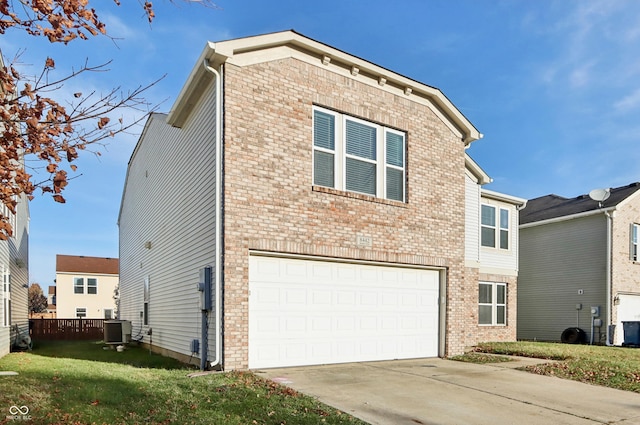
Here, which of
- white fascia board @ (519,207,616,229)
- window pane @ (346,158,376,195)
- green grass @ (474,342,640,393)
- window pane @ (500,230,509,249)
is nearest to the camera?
green grass @ (474,342,640,393)

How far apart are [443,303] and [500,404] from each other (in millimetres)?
5471

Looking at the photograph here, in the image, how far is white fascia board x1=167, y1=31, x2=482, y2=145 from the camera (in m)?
9.16

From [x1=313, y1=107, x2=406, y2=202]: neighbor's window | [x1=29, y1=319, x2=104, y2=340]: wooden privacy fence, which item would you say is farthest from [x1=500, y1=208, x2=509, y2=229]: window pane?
[x1=29, y1=319, x2=104, y2=340]: wooden privacy fence

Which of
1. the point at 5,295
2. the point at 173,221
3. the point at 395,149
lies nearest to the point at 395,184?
the point at 395,149

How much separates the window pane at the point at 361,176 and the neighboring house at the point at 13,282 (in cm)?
762

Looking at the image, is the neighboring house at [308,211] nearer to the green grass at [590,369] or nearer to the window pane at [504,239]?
the green grass at [590,369]

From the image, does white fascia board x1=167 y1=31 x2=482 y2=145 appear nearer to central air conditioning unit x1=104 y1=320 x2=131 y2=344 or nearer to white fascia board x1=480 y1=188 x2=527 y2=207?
white fascia board x1=480 y1=188 x2=527 y2=207

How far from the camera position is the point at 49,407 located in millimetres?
5637

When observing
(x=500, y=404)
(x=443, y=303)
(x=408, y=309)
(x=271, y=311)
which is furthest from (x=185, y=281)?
(x=500, y=404)

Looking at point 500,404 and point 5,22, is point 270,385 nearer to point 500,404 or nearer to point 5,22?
point 500,404

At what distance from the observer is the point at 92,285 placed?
3844 centimetres

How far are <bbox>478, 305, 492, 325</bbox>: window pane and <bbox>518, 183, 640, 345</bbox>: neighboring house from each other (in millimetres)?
5182

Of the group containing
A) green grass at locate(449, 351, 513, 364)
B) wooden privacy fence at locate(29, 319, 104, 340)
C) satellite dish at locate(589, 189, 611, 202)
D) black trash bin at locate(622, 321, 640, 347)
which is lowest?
wooden privacy fence at locate(29, 319, 104, 340)

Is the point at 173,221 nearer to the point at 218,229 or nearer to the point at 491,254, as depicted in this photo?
the point at 218,229
